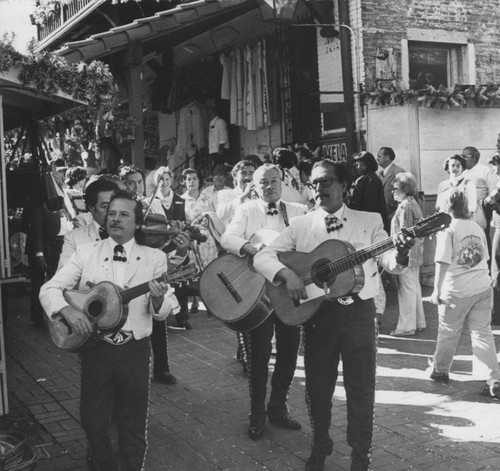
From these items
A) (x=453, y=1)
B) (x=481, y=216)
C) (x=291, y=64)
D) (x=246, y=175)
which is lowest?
(x=481, y=216)

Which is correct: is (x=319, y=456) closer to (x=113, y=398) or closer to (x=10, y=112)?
(x=113, y=398)

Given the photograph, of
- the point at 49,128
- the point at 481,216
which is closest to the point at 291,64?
the point at 481,216

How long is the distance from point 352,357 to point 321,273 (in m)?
0.56

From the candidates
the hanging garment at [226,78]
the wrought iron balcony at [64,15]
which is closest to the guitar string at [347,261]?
the hanging garment at [226,78]

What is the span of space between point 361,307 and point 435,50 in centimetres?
968

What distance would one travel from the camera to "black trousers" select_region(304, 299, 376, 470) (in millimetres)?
4488

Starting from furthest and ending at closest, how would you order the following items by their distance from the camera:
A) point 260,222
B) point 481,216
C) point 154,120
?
1. point 154,120
2. point 481,216
3. point 260,222

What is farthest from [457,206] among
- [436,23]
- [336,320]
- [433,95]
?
[436,23]

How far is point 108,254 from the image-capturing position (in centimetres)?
443

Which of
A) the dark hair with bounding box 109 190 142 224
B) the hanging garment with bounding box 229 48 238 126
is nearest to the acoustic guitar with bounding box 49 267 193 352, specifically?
the dark hair with bounding box 109 190 142 224

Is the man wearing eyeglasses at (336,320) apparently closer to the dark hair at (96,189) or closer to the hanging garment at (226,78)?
the dark hair at (96,189)

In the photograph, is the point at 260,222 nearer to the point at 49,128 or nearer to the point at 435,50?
the point at 49,128

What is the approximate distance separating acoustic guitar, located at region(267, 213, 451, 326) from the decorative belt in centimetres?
97

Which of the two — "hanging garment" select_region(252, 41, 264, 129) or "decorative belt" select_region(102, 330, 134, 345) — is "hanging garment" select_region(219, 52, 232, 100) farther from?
"decorative belt" select_region(102, 330, 134, 345)
